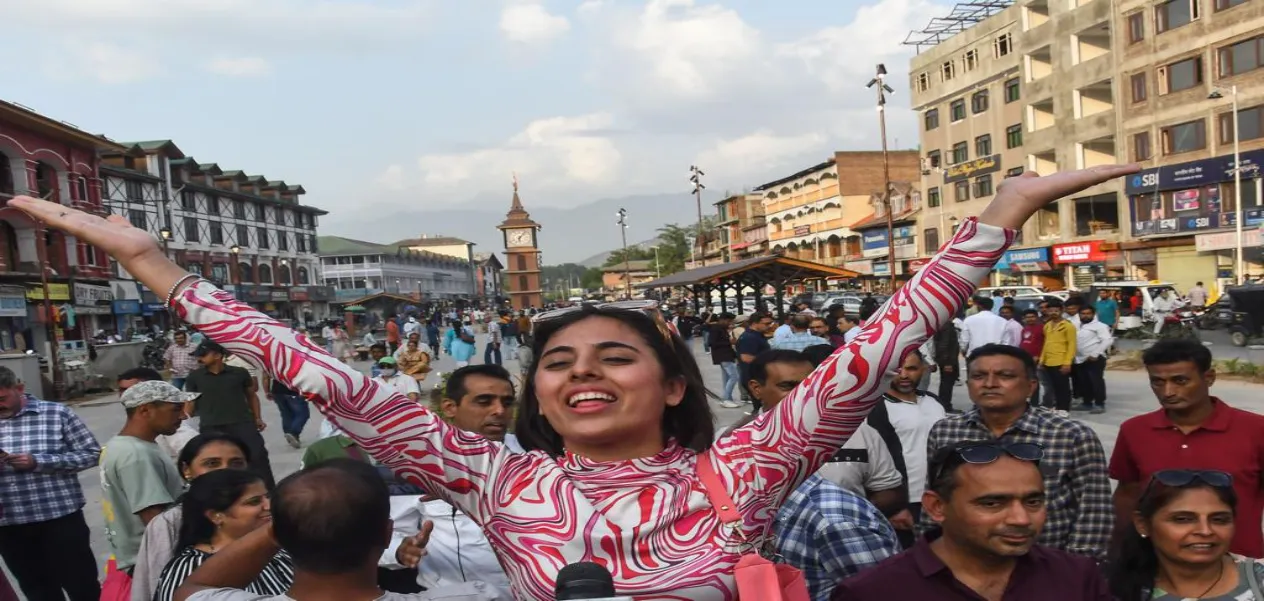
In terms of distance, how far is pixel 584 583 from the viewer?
1.27 m

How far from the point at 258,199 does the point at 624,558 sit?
61102 millimetres

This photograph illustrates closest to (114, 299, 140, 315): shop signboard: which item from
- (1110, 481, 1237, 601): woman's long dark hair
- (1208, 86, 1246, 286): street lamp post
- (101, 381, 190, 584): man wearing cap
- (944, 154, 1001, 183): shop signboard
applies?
(101, 381, 190, 584): man wearing cap

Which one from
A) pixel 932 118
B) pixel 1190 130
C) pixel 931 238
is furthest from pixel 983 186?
pixel 1190 130

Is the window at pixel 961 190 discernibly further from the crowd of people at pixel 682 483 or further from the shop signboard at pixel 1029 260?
the crowd of people at pixel 682 483

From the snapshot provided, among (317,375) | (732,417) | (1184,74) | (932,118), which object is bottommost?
(732,417)

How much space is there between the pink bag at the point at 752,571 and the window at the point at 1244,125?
32509 millimetres

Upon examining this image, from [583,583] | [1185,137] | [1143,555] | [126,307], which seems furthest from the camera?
[126,307]

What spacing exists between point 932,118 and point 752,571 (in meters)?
46.2

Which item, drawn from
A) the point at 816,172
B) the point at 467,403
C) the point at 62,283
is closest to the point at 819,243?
the point at 816,172

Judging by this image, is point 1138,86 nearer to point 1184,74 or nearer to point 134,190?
point 1184,74

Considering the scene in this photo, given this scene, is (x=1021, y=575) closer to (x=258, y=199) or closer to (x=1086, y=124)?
(x=1086, y=124)

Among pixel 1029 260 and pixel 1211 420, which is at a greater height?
pixel 1029 260

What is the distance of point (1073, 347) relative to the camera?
10.0 m

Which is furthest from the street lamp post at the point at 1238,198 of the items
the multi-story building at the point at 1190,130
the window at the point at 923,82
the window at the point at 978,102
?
the window at the point at 923,82
